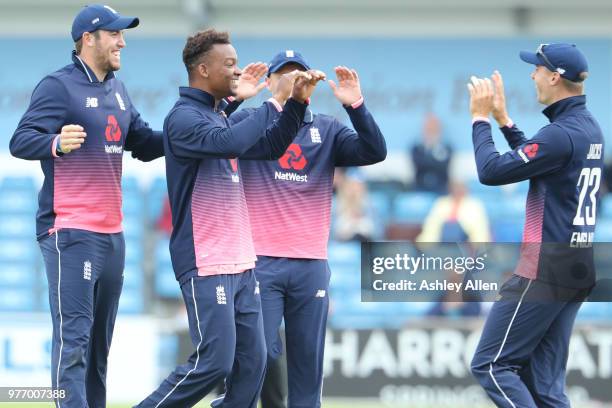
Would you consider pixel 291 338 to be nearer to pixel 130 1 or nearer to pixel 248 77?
pixel 248 77

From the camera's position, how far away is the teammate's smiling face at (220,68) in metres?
6.19

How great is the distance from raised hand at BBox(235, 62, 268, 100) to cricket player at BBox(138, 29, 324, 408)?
0.49 metres

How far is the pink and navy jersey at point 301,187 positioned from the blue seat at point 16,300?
21.7ft

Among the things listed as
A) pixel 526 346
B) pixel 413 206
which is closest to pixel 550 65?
pixel 526 346

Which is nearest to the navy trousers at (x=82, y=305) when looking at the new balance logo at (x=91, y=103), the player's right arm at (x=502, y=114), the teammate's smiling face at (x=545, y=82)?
the new balance logo at (x=91, y=103)

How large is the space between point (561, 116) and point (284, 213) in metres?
1.71

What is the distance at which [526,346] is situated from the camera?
637 cm

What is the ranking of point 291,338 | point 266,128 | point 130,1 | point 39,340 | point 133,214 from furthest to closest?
point 130,1, point 133,214, point 39,340, point 291,338, point 266,128

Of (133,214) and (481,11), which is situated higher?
(481,11)

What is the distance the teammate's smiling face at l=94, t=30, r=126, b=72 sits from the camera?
21.1 ft

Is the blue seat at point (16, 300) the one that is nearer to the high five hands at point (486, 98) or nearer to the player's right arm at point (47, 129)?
the player's right arm at point (47, 129)

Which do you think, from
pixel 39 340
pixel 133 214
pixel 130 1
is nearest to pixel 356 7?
pixel 130 1

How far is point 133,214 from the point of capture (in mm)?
13219

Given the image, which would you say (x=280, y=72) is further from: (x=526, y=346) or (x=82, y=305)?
(x=526, y=346)
